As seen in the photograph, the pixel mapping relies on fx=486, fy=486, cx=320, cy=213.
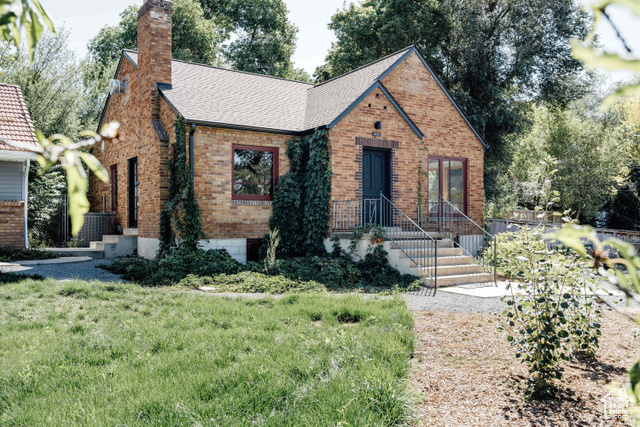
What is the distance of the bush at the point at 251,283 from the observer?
30.7ft

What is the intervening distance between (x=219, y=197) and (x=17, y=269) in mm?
4870

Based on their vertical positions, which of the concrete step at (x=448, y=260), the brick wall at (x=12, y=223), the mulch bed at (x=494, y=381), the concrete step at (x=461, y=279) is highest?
the brick wall at (x=12, y=223)

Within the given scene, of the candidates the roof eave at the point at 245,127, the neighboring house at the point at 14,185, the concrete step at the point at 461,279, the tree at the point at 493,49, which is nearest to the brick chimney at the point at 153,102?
the roof eave at the point at 245,127

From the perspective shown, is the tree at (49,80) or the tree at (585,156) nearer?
the tree at (49,80)

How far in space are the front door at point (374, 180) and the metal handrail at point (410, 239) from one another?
21cm

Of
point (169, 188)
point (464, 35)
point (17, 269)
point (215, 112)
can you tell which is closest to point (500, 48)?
point (464, 35)

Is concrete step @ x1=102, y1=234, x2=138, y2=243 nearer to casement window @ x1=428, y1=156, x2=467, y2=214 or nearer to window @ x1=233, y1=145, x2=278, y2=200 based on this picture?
window @ x1=233, y1=145, x2=278, y2=200

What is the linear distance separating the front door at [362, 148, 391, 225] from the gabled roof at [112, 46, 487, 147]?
4.63ft

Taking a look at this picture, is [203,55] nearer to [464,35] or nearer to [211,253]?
[464,35]

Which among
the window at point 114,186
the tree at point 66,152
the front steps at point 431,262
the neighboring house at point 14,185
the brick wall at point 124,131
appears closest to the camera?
the tree at point 66,152

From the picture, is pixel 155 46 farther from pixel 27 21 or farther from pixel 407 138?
pixel 27 21

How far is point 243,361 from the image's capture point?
4480mm

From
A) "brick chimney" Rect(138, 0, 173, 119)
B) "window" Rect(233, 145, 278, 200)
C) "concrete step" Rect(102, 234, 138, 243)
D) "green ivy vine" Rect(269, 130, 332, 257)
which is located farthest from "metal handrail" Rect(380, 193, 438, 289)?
"concrete step" Rect(102, 234, 138, 243)

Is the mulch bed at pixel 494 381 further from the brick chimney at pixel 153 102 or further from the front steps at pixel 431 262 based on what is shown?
the brick chimney at pixel 153 102
